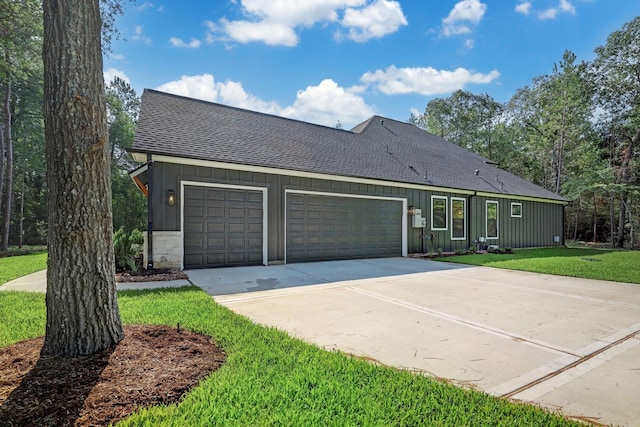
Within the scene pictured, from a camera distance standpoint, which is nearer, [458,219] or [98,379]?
[98,379]

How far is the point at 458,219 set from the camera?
12391 mm

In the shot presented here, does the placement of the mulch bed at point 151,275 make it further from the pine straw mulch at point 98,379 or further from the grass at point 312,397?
the pine straw mulch at point 98,379

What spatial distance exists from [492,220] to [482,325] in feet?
36.7

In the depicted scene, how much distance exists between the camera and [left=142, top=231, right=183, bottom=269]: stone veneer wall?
21.9 ft

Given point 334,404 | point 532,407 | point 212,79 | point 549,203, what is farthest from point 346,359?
point 549,203

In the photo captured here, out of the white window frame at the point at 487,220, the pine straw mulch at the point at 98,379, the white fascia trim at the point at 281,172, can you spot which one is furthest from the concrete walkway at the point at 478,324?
the white window frame at the point at 487,220

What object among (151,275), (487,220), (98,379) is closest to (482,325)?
(98,379)

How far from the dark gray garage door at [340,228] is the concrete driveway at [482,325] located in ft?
6.45

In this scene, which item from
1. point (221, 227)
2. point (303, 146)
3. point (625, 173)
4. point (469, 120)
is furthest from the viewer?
point (469, 120)

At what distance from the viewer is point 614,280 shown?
6.50 m

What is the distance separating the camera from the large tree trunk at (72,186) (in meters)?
2.40

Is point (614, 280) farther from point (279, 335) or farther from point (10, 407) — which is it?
point (10, 407)

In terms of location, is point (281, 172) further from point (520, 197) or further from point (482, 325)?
point (520, 197)

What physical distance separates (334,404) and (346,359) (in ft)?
2.17
